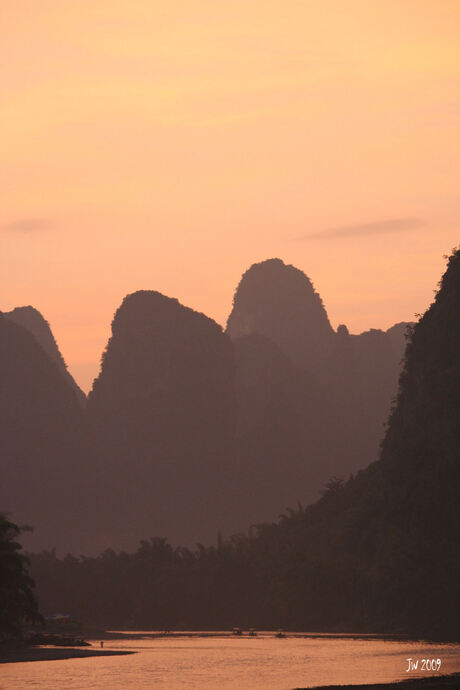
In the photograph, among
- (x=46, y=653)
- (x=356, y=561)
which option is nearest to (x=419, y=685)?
(x=46, y=653)

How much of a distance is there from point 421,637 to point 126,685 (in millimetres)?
42449

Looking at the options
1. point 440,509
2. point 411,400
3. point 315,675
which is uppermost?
point 411,400

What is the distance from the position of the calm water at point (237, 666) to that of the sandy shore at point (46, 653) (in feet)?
4.61

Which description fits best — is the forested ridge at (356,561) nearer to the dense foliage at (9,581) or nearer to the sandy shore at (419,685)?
the dense foliage at (9,581)

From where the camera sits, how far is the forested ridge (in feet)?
394

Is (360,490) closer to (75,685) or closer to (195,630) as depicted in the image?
(195,630)

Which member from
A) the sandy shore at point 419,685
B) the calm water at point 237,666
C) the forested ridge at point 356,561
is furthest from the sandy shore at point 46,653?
the forested ridge at point 356,561

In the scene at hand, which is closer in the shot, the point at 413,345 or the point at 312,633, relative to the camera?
the point at 312,633

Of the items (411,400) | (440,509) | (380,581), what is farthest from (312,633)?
(411,400)

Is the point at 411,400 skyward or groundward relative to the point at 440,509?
skyward

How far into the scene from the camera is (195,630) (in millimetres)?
136625

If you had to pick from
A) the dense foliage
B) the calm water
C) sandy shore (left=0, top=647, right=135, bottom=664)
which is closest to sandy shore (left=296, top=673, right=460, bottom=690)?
the calm water

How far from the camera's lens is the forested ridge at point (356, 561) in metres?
120

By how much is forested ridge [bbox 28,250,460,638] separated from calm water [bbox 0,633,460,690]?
16.1 metres
